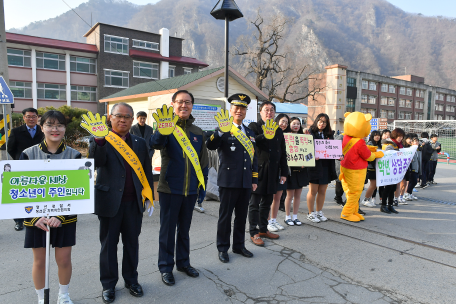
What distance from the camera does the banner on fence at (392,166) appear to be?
21.7 ft

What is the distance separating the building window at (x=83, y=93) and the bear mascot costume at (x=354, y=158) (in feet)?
111

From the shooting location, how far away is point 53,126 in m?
2.75

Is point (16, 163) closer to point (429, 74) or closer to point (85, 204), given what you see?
point (85, 204)

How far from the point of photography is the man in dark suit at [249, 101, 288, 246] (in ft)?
15.2

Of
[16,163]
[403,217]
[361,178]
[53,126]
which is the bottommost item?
[403,217]

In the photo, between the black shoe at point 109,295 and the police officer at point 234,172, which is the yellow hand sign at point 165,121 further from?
the black shoe at point 109,295

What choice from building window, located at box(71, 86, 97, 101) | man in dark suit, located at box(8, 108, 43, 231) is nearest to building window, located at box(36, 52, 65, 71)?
building window, located at box(71, 86, 97, 101)

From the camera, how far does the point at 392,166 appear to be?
6875mm

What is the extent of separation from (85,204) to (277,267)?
245 cm

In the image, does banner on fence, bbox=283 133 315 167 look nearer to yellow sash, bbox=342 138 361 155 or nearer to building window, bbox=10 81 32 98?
yellow sash, bbox=342 138 361 155

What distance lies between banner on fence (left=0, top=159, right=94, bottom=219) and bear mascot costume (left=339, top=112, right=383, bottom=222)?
16.1 feet

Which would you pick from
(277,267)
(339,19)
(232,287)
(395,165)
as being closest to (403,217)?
(395,165)

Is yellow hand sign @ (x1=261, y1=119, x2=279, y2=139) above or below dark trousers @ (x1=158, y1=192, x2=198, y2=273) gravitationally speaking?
above

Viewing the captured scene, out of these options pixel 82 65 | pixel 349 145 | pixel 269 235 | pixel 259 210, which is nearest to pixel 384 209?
pixel 349 145
